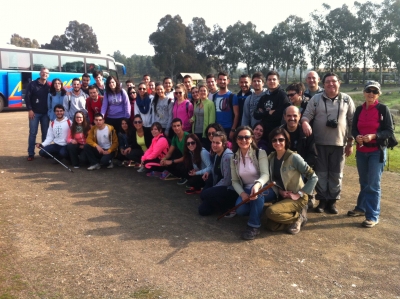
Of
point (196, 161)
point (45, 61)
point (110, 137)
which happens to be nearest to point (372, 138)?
point (196, 161)

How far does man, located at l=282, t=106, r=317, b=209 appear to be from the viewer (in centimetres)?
495

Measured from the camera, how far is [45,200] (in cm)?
554

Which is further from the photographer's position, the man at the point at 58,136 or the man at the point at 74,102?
the man at the point at 74,102

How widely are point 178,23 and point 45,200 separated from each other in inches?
1711

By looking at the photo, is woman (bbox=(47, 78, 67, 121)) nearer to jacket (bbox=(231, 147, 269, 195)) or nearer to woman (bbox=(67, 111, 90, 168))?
woman (bbox=(67, 111, 90, 168))

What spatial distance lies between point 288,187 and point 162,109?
343 cm

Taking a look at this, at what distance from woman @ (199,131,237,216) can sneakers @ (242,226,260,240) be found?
2.19ft

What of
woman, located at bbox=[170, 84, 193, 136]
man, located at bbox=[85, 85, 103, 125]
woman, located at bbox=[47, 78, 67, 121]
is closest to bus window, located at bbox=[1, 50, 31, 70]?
woman, located at bbox=[47, 78, 67, 121]

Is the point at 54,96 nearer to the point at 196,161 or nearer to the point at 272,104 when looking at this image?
the point at 196,161

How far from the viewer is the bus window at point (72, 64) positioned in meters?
20.1

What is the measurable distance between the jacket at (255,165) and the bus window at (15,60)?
16435 millimetres

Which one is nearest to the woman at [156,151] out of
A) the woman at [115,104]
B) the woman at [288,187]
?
the woman at [115,104]

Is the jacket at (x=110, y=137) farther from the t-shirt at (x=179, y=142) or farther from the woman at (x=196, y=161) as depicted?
the woman at (x=196, y=161)

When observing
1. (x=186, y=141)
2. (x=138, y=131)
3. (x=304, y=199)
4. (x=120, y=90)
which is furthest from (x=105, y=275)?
(x=120, y=90)
